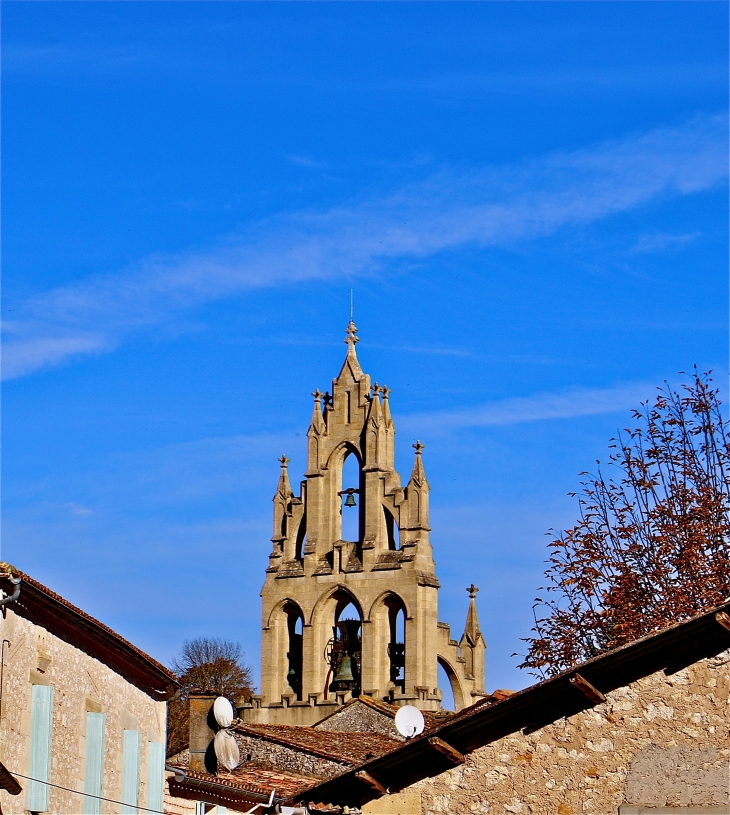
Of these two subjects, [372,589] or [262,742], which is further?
[372,589]

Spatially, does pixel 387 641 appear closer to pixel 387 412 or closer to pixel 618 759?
pixel 387 412

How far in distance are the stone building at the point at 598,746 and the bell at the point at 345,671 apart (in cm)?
3234

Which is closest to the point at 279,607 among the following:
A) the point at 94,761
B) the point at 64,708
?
the point at 94,761

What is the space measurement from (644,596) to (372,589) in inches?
867

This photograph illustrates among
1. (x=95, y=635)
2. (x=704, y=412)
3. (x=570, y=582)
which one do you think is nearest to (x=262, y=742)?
(x=570, y=582)

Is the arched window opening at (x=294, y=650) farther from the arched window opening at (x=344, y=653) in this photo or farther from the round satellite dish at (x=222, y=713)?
the round satellite dish at (x=222, y=713)

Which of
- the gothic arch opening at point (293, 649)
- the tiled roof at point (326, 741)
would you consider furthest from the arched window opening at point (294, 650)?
the tiled roof at point (326, 741)

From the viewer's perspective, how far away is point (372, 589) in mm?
50438

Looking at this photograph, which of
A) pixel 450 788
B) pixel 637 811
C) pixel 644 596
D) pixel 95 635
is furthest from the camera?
pixel 644 596

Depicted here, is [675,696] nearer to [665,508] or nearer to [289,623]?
[665,508]

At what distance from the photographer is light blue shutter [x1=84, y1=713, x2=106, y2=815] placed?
2023 cm

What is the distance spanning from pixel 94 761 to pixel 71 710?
1.06 metres

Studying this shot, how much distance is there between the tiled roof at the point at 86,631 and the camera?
712 inches

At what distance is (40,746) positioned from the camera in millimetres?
18469
